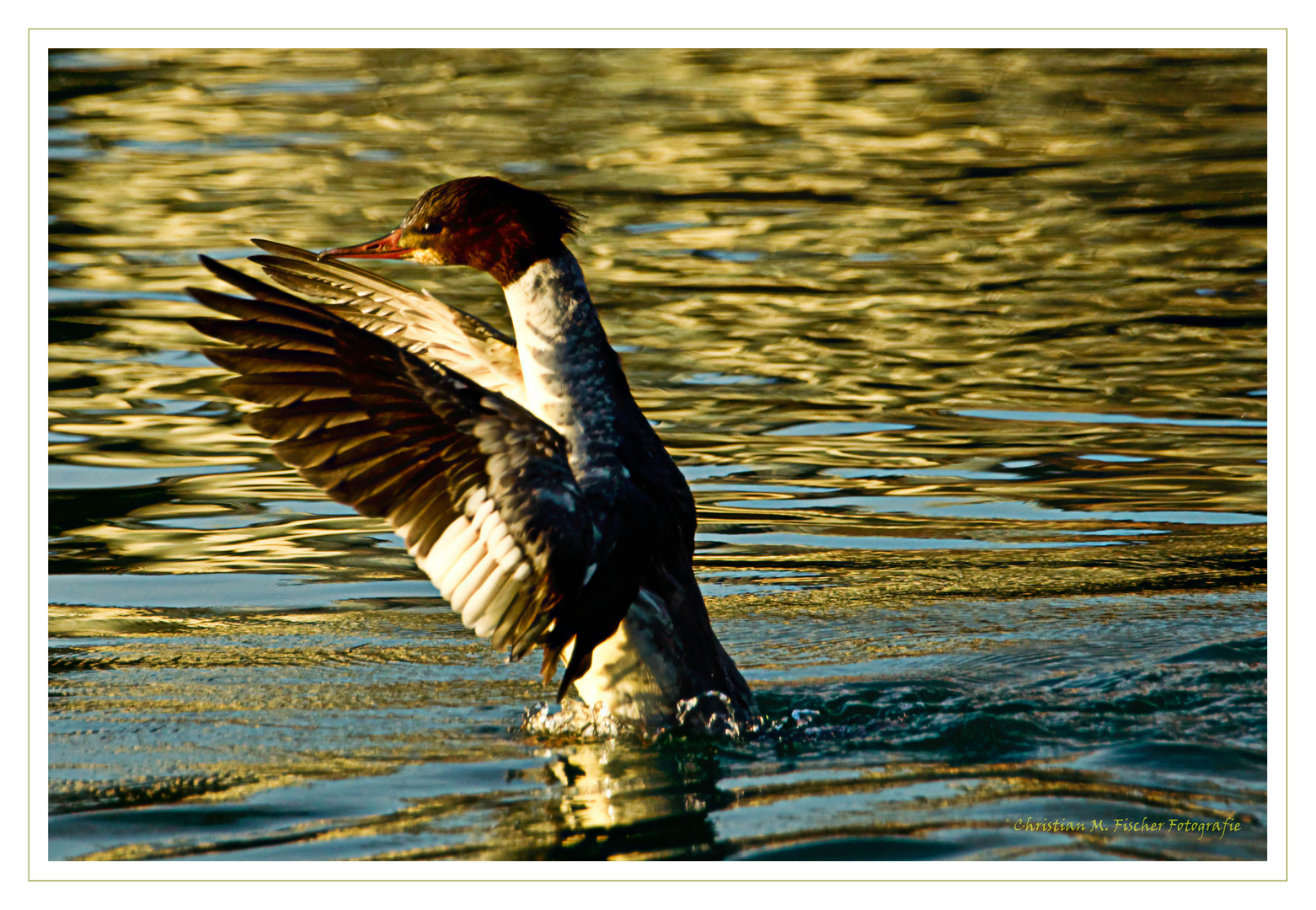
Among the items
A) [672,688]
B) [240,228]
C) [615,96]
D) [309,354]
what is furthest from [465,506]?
[615,96]

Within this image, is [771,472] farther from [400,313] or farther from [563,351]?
[563,351]

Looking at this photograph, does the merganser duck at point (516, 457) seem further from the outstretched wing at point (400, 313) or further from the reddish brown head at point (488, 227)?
the outstretched wing at point (400, 313)

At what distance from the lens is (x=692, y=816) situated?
493cm

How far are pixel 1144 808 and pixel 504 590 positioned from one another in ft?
7.03

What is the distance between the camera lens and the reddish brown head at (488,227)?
5.68m

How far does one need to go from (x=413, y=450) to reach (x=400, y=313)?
1.65 meters

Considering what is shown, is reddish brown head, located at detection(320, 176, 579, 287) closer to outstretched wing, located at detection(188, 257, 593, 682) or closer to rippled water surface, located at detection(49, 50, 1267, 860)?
outstretched wing, located at detection(188, 257, 593, 682)

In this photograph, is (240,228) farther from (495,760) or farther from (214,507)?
(495,760)

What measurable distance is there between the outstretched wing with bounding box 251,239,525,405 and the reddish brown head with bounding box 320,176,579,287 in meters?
0.46

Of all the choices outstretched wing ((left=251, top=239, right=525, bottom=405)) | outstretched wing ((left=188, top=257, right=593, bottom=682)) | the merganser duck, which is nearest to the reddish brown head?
the merganser duck

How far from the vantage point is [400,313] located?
661 centimetres

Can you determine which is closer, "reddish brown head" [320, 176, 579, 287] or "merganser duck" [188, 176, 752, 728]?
"merganser duck" [188, 176, 752, 728]

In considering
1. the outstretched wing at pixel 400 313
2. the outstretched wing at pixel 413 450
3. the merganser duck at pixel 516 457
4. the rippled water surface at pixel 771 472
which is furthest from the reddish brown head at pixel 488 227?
the rippled water surface at pixel 771 472

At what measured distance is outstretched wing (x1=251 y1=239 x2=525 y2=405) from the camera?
6305 mm
